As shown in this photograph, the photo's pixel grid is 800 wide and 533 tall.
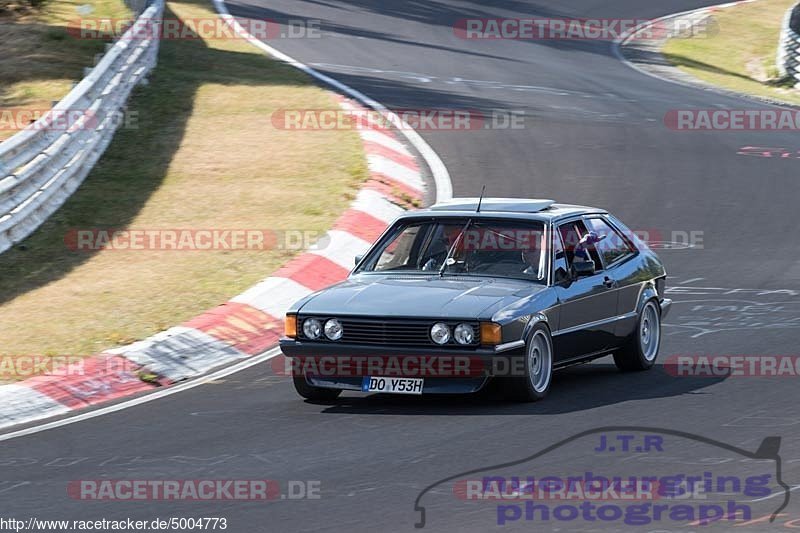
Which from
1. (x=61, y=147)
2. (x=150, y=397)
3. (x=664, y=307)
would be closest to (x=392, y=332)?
(x=150, y=397)

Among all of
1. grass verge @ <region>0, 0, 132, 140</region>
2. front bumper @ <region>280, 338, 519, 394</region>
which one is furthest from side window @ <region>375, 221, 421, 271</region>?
grass verge @ <region>0, 0, 132, 140</region>

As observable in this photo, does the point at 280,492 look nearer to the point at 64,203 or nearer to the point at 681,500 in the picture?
the point at 681,500

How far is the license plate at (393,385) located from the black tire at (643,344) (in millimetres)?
2132

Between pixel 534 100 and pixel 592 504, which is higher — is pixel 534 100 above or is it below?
above

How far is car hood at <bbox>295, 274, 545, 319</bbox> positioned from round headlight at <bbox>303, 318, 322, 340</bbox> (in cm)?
6

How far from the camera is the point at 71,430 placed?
27.1 ft

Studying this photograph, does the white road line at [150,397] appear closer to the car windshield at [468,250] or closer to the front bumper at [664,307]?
the car windshield at [468,250]

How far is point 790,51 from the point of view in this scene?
94.5ft

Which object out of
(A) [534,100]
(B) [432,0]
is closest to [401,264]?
(A) [534,100]

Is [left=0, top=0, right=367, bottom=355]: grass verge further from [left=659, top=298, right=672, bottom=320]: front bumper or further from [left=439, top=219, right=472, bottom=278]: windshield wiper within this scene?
[left=659, top=298, right=672, bottom=320]: front bumper

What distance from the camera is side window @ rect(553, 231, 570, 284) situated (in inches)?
360

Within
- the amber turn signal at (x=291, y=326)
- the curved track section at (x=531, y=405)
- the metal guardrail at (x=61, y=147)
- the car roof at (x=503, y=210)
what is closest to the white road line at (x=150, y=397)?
the curved track section at (x=531, y=405)

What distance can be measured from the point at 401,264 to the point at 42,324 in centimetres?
333

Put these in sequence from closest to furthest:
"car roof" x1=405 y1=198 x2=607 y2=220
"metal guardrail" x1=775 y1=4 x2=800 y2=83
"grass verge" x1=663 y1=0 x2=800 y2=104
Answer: "car roof" x1=405 y1=198 x2=607 y2=220, "grass verge" x1=663 y1=0 x2=800 y2=104, "metal guardrail" x1=775 y1=4 x2=800 y2=83
